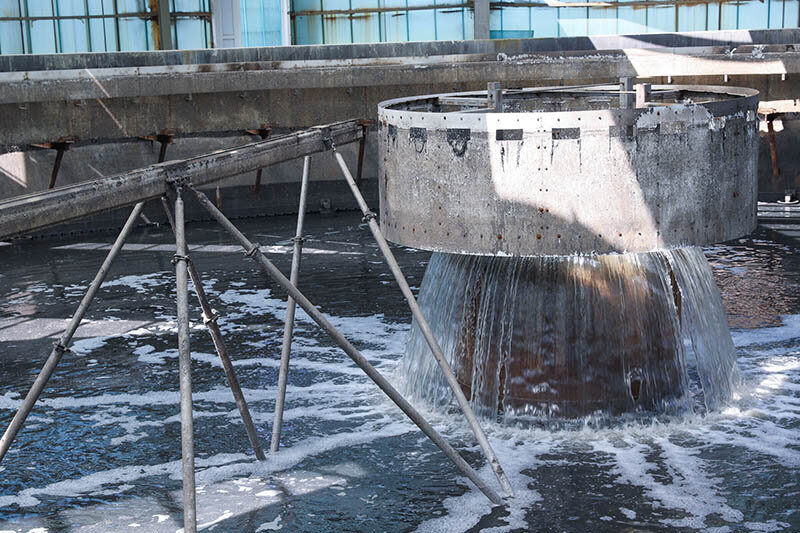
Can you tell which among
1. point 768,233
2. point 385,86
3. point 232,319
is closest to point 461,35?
point 385,86

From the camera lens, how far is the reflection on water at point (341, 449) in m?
9.50

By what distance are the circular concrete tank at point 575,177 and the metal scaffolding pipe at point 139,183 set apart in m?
1.08

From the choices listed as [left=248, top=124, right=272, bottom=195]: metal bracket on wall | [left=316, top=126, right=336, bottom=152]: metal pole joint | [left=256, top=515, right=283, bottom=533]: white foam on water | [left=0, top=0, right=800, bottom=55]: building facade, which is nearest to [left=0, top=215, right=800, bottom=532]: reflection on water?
[left=256, top=515, right=283, bottom=533]: white foam on water

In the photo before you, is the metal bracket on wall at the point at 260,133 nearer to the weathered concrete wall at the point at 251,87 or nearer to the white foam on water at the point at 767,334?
the weathered concrete wall at the point at 251,87

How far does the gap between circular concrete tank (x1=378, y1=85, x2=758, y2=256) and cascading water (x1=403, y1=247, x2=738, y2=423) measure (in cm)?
116

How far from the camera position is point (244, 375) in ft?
44.1

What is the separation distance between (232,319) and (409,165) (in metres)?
5.90

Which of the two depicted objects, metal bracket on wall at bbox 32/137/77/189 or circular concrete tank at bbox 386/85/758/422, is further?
metal bracket on wall at bbox 32/137/77/189

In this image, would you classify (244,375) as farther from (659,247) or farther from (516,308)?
(659,247)

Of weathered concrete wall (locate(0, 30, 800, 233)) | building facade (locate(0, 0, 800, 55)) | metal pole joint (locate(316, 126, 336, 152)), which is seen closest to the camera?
metal pole joint (locate(316, 126, 336, 152))

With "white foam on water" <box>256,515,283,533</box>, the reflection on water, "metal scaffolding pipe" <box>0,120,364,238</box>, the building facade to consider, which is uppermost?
the building facade

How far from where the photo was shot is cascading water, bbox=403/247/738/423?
11.5 metres

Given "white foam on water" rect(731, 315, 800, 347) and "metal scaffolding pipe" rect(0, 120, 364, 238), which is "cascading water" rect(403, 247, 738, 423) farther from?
"metal scaffolding pipe" rect(0, 120, 364, 238)

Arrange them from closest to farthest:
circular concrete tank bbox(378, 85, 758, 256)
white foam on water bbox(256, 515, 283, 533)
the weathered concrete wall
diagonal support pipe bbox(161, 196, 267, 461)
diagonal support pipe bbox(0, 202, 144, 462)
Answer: diagonal support pipe bbox(0, 202, 144, 462), diagonal support pipe bbox(161, 196, 267, 461), white foam on water bbox(256, 515, 283, 533), circular concrete tank bbox(378, 85, 758, 256), the weathered concrete wall
